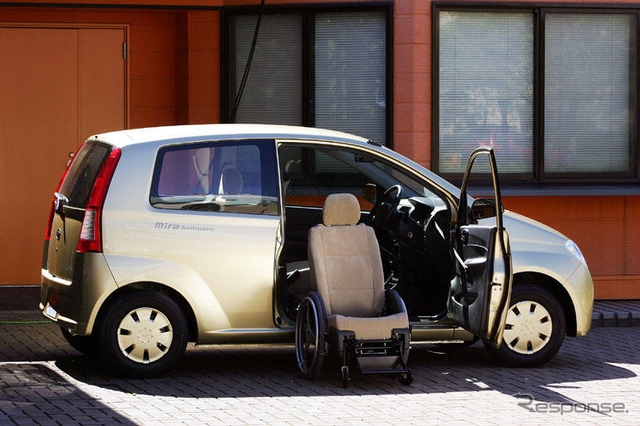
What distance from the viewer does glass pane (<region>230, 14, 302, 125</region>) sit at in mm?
12945

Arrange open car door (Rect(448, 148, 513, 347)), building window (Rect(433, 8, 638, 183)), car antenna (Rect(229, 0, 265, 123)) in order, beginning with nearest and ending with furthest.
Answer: open car door (Rect(448, 148, 513, 347)) → car antenna (Rect(229, 0, 265, 123)) → building window (Rect(433, 8, 638, 183))

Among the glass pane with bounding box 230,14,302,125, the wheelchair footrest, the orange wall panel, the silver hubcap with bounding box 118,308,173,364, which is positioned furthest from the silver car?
the glass pane with bounding box 230,14,302,125

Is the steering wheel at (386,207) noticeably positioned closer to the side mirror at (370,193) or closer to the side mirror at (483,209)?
the side mirror at (370,193)

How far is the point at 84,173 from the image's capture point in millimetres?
8812

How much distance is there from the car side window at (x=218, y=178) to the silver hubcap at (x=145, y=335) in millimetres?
777

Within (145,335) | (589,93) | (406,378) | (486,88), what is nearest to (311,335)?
(406,378)

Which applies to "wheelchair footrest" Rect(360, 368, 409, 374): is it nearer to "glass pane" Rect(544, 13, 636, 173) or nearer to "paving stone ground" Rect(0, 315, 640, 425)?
"paving stone ground" Rect(0, 315, 640, 425)

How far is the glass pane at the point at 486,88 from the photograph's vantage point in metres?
12.8

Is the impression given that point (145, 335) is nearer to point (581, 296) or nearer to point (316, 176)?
point (581, 296)

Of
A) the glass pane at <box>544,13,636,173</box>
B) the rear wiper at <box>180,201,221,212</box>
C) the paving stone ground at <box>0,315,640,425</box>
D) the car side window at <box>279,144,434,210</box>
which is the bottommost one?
the paving stone ground at <box>0,315,640,425</box>

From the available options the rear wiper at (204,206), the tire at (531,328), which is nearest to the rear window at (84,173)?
the rear wiper at (204,206)

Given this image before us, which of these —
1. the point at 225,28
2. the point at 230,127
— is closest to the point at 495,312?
the point at 230,127

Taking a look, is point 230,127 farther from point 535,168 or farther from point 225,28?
point 535,168

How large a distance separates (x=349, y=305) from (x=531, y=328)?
1.43 m
